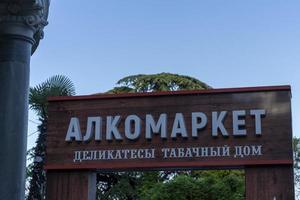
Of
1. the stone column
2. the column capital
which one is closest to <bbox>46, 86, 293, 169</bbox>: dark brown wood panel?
the stone column

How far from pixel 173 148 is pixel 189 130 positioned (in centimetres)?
49

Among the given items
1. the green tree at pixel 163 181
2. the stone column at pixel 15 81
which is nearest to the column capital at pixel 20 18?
the stone column at pixel 15 81

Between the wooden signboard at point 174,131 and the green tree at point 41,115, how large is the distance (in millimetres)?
4054

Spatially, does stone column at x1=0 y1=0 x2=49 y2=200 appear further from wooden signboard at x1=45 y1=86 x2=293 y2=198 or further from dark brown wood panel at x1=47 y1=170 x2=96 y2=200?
dark brown wood panel at x1=47 y1=170 x2=96 y2=200

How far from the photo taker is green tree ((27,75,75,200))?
18.3 metres

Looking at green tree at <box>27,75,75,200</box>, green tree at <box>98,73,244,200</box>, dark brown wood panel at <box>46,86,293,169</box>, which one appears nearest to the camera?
dark brown wood panel at <box>46,86,293,169</box>

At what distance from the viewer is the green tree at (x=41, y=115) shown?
60.0 feet

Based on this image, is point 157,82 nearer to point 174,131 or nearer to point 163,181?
point 163,181

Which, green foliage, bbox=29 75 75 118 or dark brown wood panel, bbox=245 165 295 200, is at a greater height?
green foliage, bbox=29 75 75 118

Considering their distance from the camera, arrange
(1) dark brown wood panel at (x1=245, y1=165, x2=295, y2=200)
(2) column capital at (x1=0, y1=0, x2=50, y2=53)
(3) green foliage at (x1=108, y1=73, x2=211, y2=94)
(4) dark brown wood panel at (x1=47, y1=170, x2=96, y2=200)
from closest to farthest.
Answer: (2) column capital at (x1=0, y1=0, x2=50, y2=53) < (1) dark brown wood panel at (x1=245, y1=165, x2=295, y2=200) < (4) dark brown wood panel at (x1=47, y1=170, x2=96, y2=200) < (3) green foliage at (x1=108, y1=73, x2=211, y2=94)

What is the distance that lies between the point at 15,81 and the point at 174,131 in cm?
843

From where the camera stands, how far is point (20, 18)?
5027 millimetres

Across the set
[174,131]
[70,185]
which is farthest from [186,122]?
[70,185]

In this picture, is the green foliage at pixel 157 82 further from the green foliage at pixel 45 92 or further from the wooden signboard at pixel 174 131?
the wooden signboard at pixel 174 131
